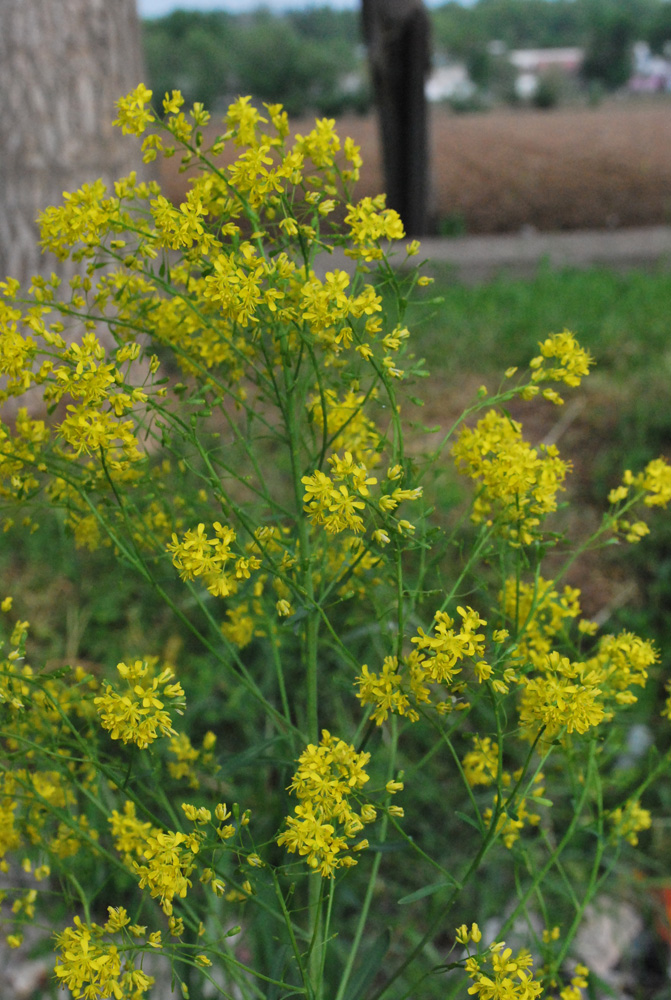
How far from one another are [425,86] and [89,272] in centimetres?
591

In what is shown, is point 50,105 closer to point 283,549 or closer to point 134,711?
point 283,549

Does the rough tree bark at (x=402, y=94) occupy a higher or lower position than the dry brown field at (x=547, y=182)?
higher

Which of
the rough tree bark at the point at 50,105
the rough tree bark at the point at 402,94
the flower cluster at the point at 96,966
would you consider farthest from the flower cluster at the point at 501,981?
the rough tree bark at the point at 402,94

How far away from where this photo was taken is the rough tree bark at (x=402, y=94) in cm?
609

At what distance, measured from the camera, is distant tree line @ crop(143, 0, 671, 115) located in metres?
23.3

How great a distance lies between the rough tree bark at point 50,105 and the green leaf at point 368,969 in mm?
3052

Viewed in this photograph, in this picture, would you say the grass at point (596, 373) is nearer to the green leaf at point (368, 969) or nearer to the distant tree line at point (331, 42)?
the green leaf at point (368, 969)

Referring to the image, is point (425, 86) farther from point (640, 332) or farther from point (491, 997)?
point (491, 997)

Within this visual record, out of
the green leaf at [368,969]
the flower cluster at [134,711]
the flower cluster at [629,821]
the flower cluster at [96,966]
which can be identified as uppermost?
the flower cluster at [134,711]

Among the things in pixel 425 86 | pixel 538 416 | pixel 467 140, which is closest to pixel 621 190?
pixel 467 140

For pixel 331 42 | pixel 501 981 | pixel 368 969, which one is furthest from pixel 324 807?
pixel 331 42

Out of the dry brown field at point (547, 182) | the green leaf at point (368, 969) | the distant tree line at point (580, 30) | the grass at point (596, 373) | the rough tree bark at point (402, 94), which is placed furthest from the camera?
the distant tree line at point (580, 30)

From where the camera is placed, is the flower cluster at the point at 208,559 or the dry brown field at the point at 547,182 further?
the dry brown field at the point at 547,182

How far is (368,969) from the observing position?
1.33 meters
